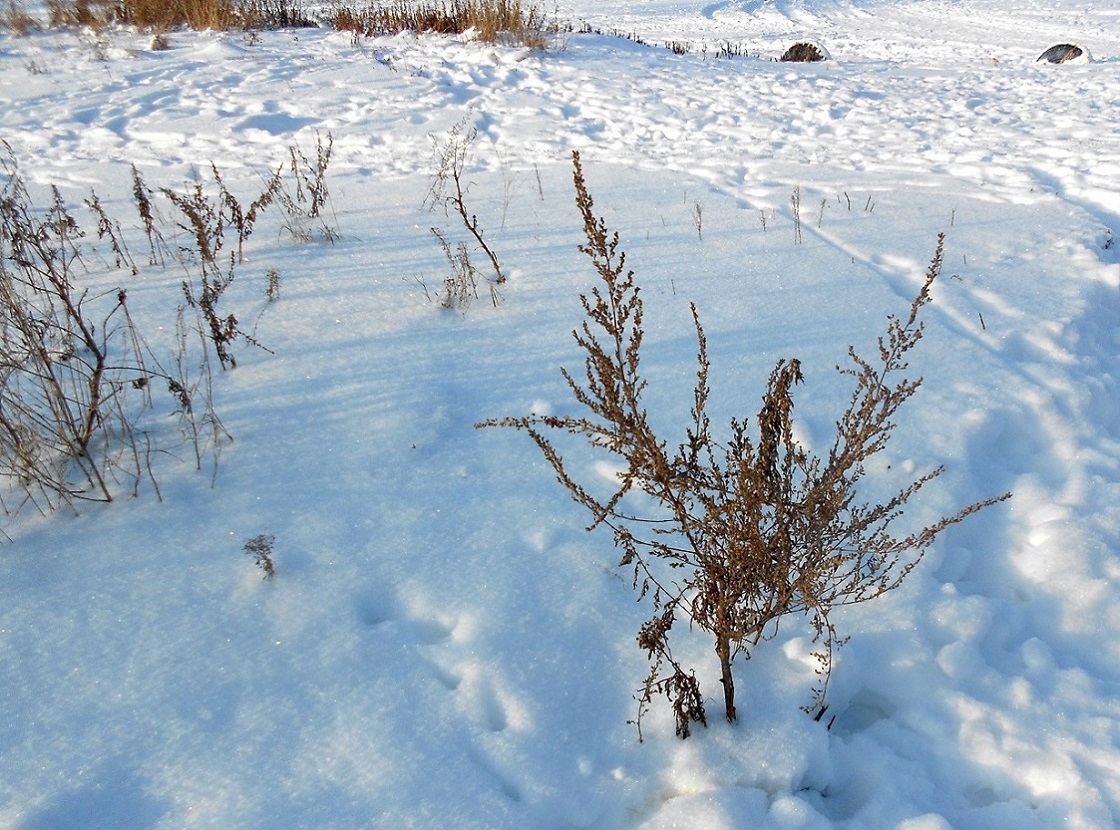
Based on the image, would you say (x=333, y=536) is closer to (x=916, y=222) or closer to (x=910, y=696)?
(x=910, y=696)

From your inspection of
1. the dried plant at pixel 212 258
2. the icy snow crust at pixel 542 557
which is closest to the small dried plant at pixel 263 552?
the icy snow crust at pixel 542 557

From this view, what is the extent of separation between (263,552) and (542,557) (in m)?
0.82

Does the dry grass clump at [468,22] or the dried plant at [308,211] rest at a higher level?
the dry grass clump at [468,22]

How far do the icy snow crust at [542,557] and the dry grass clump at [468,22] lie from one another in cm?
458

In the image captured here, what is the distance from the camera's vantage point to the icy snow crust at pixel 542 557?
1755 millimetres

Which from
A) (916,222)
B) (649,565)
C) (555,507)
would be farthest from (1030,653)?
(916,222)

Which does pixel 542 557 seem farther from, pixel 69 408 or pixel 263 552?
pixel 69 408

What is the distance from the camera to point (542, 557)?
2.33m

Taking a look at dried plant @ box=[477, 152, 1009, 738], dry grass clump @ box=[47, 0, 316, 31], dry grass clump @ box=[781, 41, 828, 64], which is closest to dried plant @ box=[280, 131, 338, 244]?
dried plant @ box=[477, 152, 1009, 738]

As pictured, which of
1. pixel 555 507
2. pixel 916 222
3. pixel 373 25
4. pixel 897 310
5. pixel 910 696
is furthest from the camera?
pixel 373 25

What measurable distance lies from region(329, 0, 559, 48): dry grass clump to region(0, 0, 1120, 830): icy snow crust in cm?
458

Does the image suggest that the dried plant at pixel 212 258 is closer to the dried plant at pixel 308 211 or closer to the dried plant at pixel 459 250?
the dried plant at pixel 308 211

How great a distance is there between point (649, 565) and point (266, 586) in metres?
1.13

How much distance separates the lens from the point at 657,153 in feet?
A: 20.4
